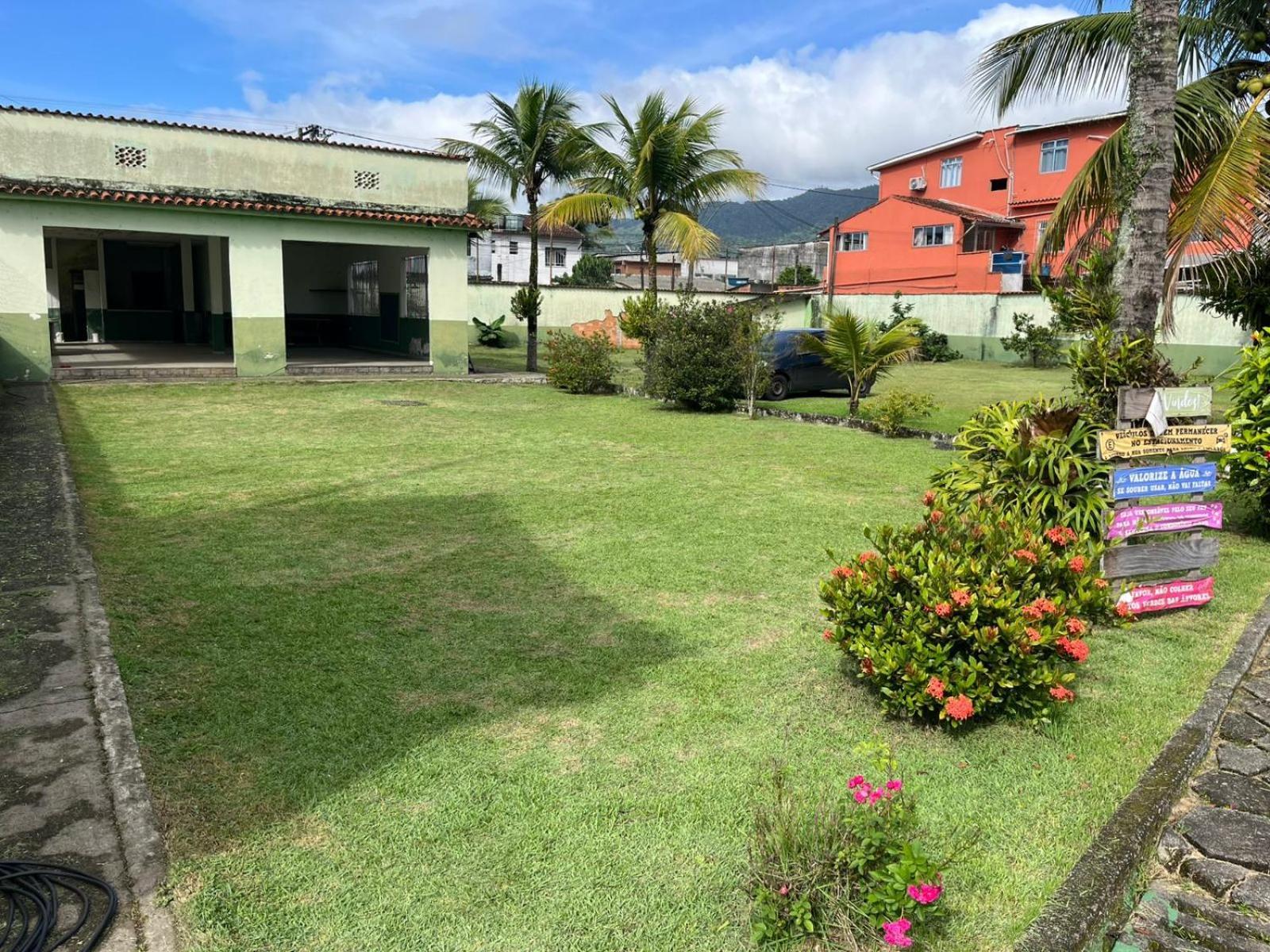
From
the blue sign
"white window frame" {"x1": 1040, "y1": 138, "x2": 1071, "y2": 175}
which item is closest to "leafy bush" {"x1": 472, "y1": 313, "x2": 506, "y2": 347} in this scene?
"white window frame" {"x1": 1040, "y1": 138, "x2": 1071, "y2": 175}

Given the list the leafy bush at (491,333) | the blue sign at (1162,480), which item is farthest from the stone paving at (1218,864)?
the leafy bush at (491,333)

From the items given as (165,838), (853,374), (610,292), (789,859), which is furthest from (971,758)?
(610,292)

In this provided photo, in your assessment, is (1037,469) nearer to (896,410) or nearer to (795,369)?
(896,410)

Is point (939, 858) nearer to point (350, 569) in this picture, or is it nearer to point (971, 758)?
point (971, 758)

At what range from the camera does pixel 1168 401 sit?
5.62 meters

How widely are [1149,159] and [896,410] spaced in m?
6.58

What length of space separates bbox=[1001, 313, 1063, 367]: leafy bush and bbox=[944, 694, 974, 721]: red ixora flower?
2503 cm

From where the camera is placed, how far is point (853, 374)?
14.9 meters

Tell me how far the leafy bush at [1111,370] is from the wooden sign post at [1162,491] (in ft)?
1.18

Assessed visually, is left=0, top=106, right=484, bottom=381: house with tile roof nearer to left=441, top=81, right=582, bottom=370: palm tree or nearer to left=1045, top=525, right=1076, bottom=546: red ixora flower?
left=441, top=81, right=582, bottom=370: palm tree

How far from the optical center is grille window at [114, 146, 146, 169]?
58.2 feet

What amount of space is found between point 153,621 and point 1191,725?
506 cm

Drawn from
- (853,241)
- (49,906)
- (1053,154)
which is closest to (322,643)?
(49,906)

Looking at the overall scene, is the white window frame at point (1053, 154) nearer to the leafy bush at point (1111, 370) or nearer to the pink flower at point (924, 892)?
the leafy bush at point (1111, 370)
